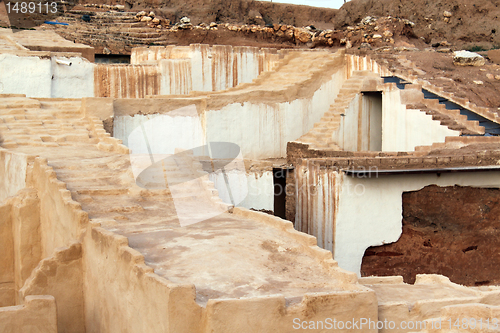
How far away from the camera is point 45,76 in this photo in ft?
45.5

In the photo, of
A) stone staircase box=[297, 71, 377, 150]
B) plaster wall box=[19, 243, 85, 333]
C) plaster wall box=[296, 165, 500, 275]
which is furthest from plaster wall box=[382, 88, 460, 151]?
plaster wall box=[19, 243, 85, 333]

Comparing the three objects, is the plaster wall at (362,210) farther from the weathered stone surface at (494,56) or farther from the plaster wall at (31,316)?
the weathered stone surface at (494,56)

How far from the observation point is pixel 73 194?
766 centimetres

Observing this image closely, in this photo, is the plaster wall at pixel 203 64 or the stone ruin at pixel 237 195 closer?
the stone ruin at pixel 237 195

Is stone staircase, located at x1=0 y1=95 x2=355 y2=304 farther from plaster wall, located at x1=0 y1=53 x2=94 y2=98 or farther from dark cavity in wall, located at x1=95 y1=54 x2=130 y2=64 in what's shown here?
dark cavity in wall, located at x1=95 y1=54 x2=130 y2=64

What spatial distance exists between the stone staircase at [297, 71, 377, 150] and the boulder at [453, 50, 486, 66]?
2961mm

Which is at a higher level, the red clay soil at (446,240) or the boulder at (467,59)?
the boulder at (467,59)

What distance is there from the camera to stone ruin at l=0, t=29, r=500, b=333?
18.7ft

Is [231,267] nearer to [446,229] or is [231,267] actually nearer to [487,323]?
[487,323]

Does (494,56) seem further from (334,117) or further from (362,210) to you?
(362,210)

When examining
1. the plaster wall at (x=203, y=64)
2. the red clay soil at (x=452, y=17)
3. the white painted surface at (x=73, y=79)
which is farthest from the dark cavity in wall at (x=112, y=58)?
the red clay soil at (x=452, y=17)

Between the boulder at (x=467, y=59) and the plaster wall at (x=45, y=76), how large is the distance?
28.5 ft

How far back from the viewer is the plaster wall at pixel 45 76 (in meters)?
13.7

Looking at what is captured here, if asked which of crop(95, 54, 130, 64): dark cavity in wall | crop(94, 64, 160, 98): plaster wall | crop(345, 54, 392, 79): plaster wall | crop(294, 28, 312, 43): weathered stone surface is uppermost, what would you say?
crop(294, 28, 312, 43): weathered stone surface
